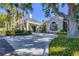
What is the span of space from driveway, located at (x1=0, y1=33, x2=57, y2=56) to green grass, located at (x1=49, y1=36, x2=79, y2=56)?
0.25 ft

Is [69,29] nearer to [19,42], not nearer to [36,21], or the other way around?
[36,21]

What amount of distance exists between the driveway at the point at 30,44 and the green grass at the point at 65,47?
78 millimetres

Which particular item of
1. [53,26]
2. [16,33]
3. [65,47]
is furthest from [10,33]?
[65,47]

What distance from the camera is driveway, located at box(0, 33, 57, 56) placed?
3.22 metres

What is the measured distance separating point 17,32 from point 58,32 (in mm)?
471

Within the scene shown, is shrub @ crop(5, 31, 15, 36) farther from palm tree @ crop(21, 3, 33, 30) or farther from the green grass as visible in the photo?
the green grass

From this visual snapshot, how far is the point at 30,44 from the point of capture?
3248mm

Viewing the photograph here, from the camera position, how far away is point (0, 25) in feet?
10.7

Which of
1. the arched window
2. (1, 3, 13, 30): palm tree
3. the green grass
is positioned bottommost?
the green grass

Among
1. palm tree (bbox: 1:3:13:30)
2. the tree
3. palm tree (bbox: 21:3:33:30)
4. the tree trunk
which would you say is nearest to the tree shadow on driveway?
palm tree (bbox: 1:3:13:30)

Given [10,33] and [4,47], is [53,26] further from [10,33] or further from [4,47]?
[4,47]

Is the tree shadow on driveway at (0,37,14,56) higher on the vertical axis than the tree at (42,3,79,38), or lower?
lower

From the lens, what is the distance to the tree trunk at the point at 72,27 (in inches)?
127

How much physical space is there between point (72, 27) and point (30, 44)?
1.70ft
